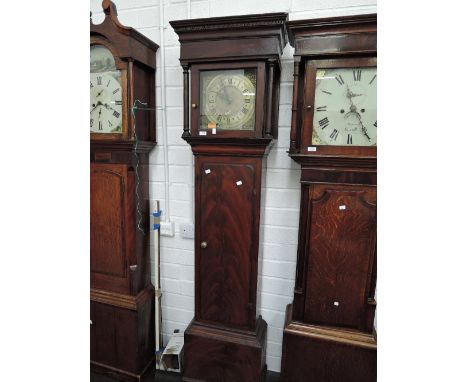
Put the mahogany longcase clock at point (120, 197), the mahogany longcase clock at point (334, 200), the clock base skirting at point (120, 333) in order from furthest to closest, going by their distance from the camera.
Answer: the clock base skirting at point (120, 333) < the mahogany longcase clock at point (120, 197) < the mahogany longcase clock at point (334, 200)

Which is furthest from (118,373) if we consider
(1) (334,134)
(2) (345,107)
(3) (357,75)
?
(3) (357,75)

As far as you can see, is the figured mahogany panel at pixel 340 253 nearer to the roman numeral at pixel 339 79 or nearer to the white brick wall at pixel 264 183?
the white brick wall at pixel 264 183

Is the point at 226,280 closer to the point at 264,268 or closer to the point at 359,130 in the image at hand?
the point at 264,268

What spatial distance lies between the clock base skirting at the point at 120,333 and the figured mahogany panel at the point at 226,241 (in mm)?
408

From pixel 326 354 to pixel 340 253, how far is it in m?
0.49

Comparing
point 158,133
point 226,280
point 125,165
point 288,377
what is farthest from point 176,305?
point 158,133

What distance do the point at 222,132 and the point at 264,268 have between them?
2.67 ft

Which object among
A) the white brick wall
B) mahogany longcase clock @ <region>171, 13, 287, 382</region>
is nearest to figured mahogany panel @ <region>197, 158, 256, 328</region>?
mahogany longcase clock @ <region>171, 13, 287, 382</region>

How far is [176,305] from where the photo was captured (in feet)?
6.07

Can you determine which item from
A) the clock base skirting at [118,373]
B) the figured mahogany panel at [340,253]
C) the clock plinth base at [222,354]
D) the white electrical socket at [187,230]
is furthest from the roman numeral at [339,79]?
the clock base skirting at [118,373]

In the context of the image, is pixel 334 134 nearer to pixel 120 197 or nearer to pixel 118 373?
pixel 120 197

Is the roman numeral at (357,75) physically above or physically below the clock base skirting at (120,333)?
above

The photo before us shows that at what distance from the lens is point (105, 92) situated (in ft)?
4.82

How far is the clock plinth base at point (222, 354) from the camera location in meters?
1.45
